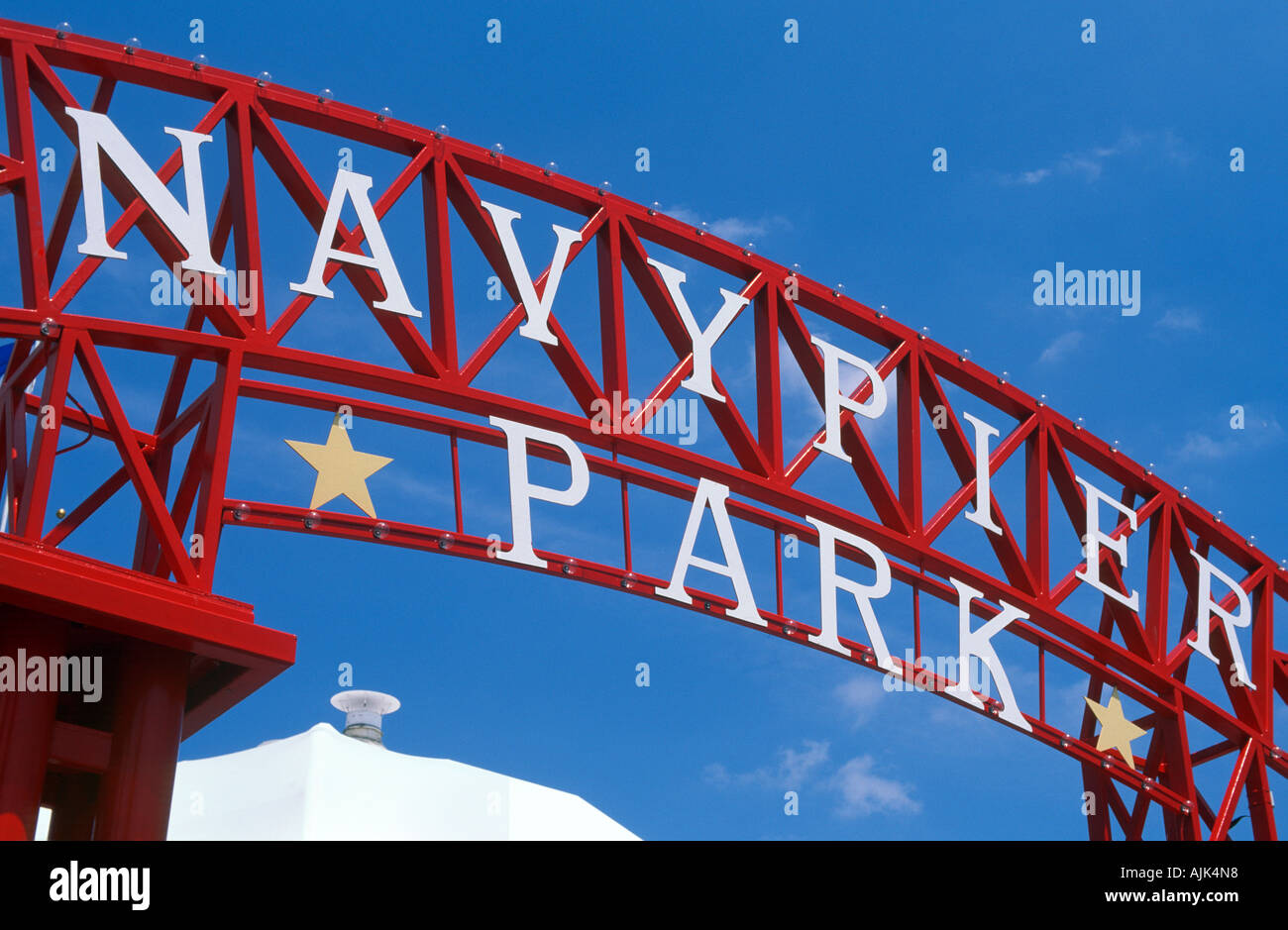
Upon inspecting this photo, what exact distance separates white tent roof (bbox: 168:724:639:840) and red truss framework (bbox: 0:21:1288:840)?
727cm

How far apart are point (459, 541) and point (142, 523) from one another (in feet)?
7.96

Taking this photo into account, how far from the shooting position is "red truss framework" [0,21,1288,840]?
10891 mm

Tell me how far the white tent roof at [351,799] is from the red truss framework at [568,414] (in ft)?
23.9

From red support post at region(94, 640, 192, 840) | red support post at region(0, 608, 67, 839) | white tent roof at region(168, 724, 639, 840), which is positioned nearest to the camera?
red support post at region(0, 608, 67, 839)

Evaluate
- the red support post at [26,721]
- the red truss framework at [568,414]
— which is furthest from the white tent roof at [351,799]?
the red support post at [26,721]

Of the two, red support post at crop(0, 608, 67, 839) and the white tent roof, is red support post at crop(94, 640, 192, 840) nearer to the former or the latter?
red support post at crop(0, 608, 67, 839)

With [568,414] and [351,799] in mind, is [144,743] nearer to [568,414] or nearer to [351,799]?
[568,414]

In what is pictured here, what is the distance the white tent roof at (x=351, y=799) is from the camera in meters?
19.4

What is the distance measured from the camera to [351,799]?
64.7 ft

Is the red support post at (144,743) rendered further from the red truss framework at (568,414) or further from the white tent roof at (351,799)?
the white tent roof at (351,799)

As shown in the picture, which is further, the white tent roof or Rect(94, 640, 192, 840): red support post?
the white tent roof

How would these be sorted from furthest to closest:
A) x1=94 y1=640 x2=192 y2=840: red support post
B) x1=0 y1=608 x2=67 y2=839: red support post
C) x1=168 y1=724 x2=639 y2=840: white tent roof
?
1. x1=168 y1=724 x2=639 y2=840: white tent roof
2. x1=94 y1=640 x2=192 y2=840: red support post
3. x1=0 y1=608 x2=67 y2=839: red support post

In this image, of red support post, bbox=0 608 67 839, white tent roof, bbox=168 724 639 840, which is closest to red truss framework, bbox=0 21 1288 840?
red support post, bbox=0 608 67 839
